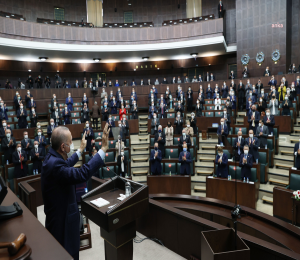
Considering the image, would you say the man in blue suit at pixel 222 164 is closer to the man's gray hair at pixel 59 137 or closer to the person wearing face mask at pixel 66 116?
the man's gray hair at pixel 59 137

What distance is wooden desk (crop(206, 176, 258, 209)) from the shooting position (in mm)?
5391

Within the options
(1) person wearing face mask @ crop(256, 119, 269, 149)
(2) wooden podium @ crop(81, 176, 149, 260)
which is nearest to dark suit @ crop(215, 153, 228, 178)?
(1) person wearing face mask @ crop(256, 119, 269, 149)

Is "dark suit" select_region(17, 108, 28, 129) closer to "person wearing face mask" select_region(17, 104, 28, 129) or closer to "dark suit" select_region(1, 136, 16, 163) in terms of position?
"person wearing face mask" select_region(17, 104, 28, 129)

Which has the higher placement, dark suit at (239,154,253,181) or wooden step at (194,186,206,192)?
dark suit at (239,154,253,181)

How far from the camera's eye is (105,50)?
538 inches

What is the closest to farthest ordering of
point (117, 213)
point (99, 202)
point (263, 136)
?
point (117, 213) < point (99, 202) < point (263, 136)

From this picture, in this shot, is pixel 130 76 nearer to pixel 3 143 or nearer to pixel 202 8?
pixel 202 8

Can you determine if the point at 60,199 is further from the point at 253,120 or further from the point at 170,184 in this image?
the point at 253,120

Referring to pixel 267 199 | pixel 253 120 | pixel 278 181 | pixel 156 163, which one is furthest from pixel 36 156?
pixel 253 120

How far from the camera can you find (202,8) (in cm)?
1620

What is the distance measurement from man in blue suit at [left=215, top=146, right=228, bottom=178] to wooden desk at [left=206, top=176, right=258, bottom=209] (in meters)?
0.40

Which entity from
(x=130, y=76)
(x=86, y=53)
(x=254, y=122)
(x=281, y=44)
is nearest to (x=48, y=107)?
(x=86, y=53)

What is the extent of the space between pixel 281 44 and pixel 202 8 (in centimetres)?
557

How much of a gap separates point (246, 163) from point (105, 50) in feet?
34.3
